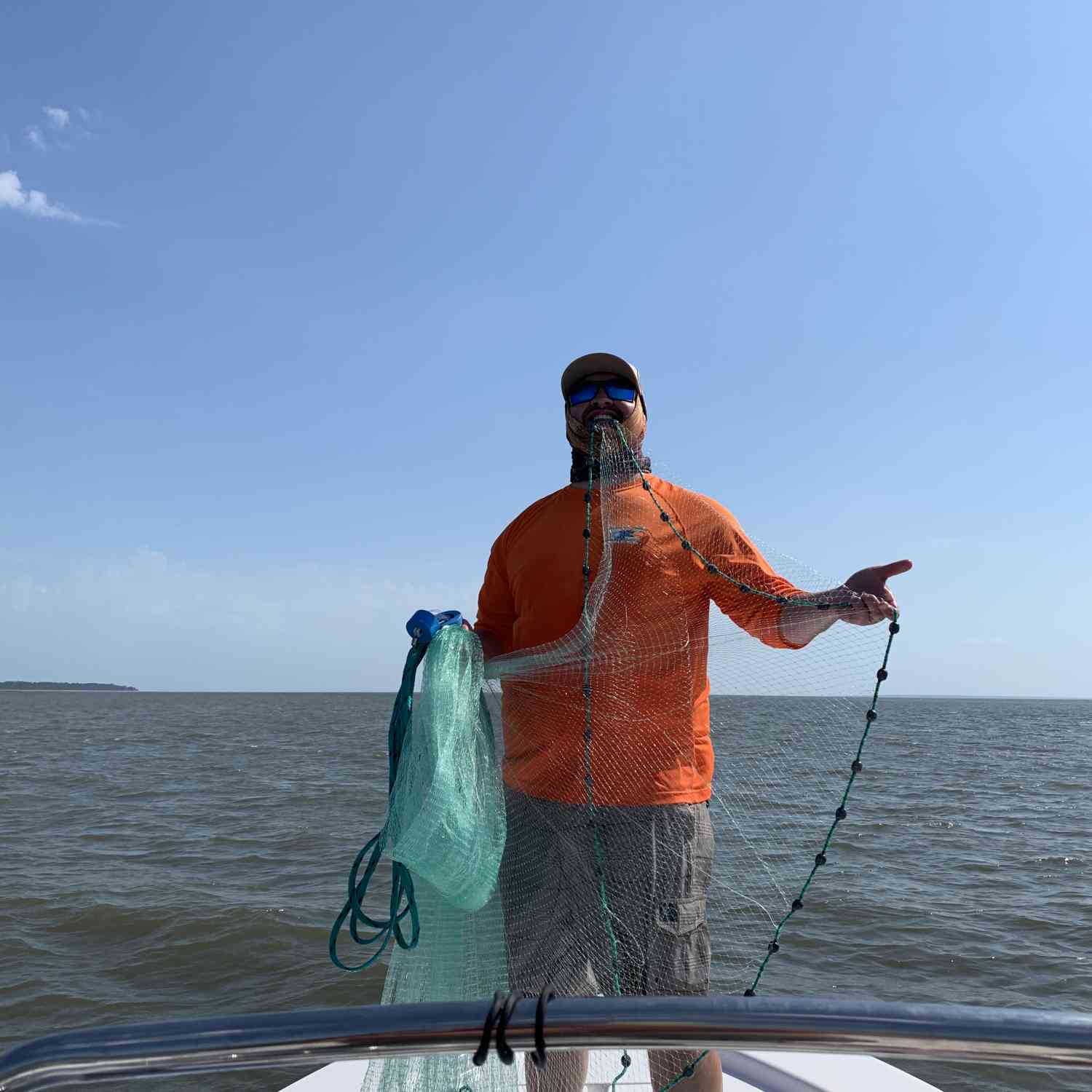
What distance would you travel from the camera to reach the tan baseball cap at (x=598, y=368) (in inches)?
121

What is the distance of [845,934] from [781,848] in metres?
5.57

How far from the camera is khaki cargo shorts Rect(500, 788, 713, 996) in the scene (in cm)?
261

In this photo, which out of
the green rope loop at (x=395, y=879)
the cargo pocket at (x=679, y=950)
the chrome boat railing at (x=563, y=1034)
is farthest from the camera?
the cargo pocket at (x=679, y=950)

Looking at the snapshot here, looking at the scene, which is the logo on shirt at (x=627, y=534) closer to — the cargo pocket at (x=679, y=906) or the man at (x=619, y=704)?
the man at (x=619, y=704)

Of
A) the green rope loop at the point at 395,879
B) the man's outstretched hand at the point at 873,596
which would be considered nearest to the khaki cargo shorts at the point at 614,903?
the green rope loop at the point at 395,879

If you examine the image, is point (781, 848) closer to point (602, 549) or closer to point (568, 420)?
point (602, 549)

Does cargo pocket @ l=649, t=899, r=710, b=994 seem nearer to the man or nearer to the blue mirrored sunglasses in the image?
the man

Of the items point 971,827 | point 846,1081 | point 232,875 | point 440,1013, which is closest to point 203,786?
point 232,875

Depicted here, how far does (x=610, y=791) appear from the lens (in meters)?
2.72

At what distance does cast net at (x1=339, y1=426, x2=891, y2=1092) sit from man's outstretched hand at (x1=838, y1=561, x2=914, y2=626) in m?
0.05

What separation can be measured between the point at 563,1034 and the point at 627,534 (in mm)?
1744

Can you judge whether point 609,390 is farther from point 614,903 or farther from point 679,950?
point 679,950

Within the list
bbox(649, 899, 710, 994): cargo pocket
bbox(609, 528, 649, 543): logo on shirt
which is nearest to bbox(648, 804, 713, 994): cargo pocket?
bbox(649, 899, 710, 994): cargo pocket

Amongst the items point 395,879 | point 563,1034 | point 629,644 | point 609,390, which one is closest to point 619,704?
point 629,644
